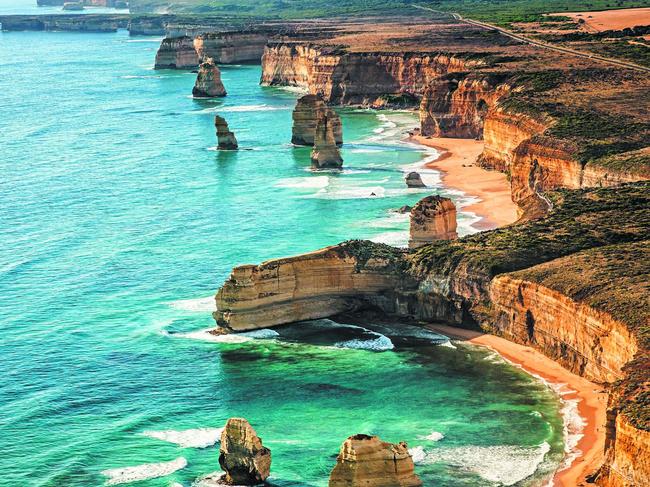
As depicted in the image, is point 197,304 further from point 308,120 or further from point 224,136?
point 308,120

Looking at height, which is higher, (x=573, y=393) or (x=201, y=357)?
(x=573, y=393)

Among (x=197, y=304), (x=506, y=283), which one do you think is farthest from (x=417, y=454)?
(x=197, y=304)

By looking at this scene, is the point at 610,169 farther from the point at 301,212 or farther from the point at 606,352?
the point at 606,352

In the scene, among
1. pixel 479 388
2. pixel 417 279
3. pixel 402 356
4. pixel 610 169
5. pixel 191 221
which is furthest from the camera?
pixel 191 221

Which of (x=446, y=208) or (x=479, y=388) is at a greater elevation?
(x=446, y=208)

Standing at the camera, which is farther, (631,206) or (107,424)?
(631,206)

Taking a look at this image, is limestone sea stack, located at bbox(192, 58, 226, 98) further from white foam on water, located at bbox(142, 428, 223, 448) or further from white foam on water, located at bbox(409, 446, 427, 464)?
white foam on water, located at bbox(409, 446, 427, 464)

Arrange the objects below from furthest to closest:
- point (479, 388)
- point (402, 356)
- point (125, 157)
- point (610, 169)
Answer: point (125, 157) < point (610, 169) < point (402, 356) < point (479, 388)

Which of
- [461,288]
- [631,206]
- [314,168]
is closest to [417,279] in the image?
[461,288]
